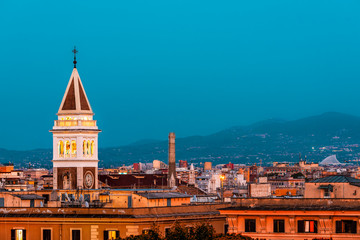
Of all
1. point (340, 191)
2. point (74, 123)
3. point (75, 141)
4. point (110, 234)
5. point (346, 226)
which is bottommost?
point (110, 234)

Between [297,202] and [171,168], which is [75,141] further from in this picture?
[171,168]

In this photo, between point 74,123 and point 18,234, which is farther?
point 74,123

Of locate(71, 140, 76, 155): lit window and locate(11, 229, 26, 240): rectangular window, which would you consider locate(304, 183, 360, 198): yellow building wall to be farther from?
locate(71, 140, 76, 155): lit window

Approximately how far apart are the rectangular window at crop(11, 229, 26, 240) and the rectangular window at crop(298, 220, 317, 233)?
538 inches

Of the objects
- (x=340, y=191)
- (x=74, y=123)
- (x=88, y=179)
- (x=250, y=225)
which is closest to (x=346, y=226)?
(x=250, y=225)

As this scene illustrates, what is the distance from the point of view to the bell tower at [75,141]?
93.8 metres

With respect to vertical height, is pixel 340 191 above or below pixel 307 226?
above

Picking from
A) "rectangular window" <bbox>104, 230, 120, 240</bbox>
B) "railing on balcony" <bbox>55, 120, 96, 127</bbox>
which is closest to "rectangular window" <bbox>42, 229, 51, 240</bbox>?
"rectangular window" <bbox>104, 230, 120, 240</bbox>

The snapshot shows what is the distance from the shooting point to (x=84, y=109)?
95125 millimetres

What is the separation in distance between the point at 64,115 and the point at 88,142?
2.58 meters

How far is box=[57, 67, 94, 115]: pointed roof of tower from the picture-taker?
94688 mm

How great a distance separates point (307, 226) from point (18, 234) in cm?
1434

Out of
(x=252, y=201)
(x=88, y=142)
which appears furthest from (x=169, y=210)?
(x=88, y=142)

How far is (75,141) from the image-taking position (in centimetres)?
9419
